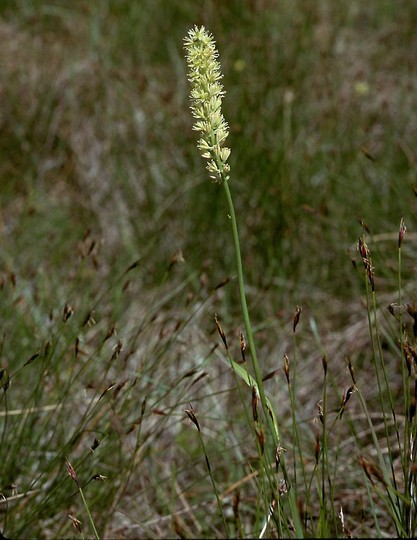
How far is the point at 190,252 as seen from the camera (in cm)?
321

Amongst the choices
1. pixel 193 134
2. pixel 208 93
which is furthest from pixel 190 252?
pixel 208 93

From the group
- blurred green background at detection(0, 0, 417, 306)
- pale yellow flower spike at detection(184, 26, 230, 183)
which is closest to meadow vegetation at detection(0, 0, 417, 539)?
blurred green background at detection(0, 0, 417, 306)

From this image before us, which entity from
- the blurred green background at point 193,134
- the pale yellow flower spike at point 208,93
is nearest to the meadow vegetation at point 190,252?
the blurred green background at point 193,134

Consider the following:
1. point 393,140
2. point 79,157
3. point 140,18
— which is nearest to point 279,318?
point 393,140

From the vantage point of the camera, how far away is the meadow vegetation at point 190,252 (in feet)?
6.71

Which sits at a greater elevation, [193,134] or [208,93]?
[208,93]

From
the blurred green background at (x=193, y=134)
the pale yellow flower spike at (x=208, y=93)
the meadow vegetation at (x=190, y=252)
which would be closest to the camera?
the pale yellow flower spike at (x=208, y=93)

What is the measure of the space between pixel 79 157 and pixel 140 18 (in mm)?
1143

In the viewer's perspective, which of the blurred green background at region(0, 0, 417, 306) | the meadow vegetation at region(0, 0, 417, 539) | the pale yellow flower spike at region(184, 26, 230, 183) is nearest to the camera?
the pale yellow flower spike at region(184, 26, 230, 183)

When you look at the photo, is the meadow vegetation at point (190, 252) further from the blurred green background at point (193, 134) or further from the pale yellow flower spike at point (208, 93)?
the pale yellow flower spike at point (208, 93)

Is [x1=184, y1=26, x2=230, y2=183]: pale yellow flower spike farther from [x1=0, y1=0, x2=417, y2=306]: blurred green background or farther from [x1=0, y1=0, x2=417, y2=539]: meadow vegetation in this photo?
[x1=0, y1=0, x2=417, y2=306]: blurred green background

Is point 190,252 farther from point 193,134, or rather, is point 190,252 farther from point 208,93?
point 208,93

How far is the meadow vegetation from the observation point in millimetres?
2045

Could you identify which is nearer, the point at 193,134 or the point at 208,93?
the point at 208,93
